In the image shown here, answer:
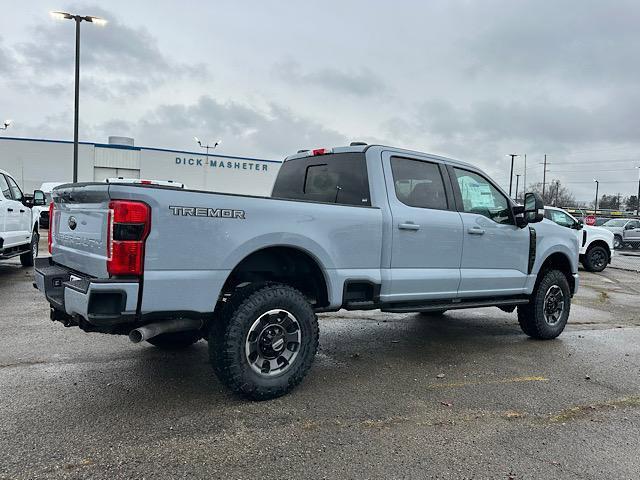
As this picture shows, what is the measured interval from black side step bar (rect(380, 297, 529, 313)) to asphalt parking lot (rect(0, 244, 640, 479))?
528 millimetres

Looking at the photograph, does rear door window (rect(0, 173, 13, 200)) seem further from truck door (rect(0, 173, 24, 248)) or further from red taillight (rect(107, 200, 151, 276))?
red taillight (rect(107, 200, 151, 276))

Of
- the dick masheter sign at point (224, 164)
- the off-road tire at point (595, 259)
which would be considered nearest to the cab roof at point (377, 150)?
the off-road tire at point (595, 259)

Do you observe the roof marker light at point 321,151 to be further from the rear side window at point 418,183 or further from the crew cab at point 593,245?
the crew cab at point 593,245

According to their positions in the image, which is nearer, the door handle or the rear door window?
the door handle

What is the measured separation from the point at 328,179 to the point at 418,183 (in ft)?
2.82

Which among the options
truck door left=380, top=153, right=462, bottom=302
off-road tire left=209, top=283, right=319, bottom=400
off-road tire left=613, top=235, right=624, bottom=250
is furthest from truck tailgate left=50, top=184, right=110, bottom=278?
off-road tire left=613, top=235, right=624, bottom=250

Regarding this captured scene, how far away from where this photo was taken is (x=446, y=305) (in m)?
5.08

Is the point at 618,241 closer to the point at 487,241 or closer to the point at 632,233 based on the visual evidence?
the point at 632,233

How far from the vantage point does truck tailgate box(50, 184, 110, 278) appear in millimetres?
3357

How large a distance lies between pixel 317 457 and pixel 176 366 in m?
2.03

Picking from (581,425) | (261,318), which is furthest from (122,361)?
(581,425)

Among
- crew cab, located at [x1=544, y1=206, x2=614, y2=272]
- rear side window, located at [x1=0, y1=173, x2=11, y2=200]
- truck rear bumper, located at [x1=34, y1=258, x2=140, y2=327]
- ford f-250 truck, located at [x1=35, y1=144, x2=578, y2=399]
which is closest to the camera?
truck rear bumper, located at [x1=34, y1=258, x2=140, y2=327]

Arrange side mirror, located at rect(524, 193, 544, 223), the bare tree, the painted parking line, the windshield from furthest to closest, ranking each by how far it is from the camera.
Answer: the bare tree → the windshield → side mirror, located at rect(524, 193, 544, 223) → the painted parking line

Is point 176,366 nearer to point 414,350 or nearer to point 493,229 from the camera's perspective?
point 414,350
